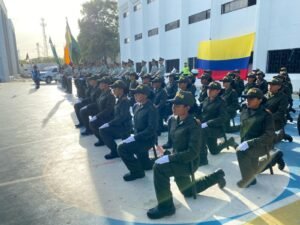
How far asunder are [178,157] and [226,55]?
917 cm

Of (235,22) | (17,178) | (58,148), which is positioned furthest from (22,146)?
(235,22)

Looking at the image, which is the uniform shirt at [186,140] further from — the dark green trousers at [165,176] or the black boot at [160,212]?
the black boot at [160,212]

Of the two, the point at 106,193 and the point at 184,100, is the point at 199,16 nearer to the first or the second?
the point at 184,100

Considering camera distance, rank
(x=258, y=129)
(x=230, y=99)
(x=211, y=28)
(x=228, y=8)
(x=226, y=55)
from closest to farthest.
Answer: (x=258, y=129), (x=230, y=99), (x=226, y=55), (x=228, y=8), (x=211, y=28)

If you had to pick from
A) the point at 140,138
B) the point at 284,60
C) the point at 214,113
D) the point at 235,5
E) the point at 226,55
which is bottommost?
the point at 140,138

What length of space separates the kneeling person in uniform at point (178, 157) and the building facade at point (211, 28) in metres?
11.3

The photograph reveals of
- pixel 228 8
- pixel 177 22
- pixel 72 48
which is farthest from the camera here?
pixel 177 22

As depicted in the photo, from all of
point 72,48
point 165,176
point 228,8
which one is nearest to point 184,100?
point 165,176

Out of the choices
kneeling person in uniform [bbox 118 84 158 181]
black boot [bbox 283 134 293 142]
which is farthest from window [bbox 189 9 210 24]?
kneeling person in uniform [bbox 118 84 158 181]

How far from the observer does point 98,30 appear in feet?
134

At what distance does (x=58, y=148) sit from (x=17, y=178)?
1788 millimetres

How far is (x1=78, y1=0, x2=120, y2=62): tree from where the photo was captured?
4106 cm

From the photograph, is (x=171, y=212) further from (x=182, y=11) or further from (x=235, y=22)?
(x=182, y=11)

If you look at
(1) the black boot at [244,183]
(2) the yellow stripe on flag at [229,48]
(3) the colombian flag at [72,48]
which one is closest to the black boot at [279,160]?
(1) the black boot at [244,183]
